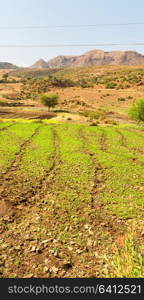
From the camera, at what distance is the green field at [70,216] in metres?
7.05

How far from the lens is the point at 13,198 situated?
11562 mm

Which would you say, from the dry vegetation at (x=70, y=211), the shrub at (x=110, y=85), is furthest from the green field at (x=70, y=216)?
the shrub at (x=110, y=85)

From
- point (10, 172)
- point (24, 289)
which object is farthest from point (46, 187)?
point (24, 289)

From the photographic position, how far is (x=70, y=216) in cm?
993

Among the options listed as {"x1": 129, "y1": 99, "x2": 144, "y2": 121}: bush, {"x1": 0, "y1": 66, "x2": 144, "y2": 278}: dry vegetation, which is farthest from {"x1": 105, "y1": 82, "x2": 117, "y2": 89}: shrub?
{"x1": 0, "y1": 66, "x2": 144, "y2": 278}: dry vegetation

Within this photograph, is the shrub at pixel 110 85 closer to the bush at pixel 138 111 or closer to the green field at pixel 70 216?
the bush at pixel 138 111

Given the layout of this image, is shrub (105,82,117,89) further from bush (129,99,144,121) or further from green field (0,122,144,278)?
green field (0,122,144,278)

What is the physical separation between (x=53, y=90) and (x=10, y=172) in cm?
11860

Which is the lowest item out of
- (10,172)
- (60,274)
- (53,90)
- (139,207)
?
(60,274)

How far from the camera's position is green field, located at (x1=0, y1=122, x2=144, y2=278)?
7055 mm

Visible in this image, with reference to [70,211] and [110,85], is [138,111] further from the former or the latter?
[110,85]

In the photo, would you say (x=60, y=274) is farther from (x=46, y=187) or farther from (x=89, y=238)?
(x=46, y=187)

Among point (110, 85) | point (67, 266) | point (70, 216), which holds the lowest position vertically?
point (67, 266)

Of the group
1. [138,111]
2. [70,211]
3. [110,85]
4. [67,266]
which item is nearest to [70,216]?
[70,211]
